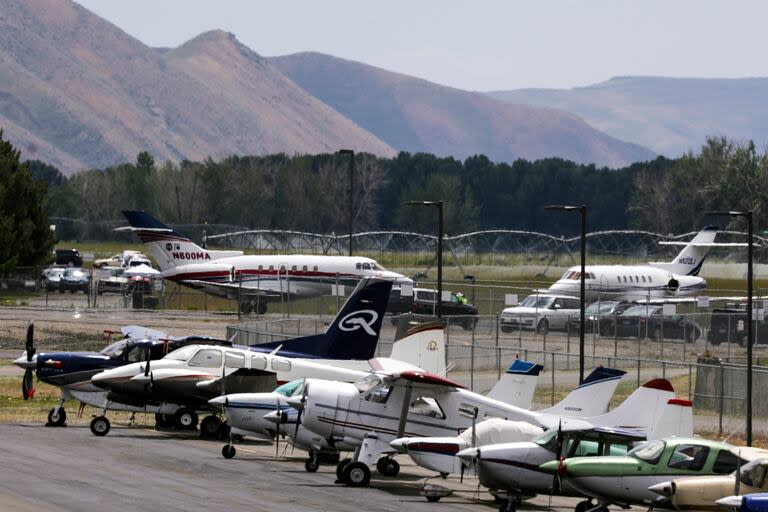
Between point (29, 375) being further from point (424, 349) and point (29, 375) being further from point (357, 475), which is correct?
point (357, 475)

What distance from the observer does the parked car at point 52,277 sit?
90875 mm

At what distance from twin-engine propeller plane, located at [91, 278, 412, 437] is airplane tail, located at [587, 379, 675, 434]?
6.99 metres

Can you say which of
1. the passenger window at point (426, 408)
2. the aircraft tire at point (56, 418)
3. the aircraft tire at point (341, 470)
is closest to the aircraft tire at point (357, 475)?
the aircraft tire at point (341, 470)

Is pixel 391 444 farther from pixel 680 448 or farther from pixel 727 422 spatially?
pixel 727 422

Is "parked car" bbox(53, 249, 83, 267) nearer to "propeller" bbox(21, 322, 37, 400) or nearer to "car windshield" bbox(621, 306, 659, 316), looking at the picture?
"car windshield" bbox(621, 306, 659, 316)

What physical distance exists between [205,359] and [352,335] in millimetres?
3664

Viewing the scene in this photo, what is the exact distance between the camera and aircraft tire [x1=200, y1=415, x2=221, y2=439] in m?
34.9

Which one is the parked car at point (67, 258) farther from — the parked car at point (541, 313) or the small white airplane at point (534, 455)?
the small white airplane at point (534, 455)

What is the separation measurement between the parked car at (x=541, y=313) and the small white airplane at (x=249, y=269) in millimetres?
10698

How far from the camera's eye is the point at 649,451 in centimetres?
2439

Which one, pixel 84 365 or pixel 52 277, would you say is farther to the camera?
pixel 52 277

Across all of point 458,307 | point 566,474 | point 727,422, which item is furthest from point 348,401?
point 458,307

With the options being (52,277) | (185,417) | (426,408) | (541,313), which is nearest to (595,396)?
(426,408)

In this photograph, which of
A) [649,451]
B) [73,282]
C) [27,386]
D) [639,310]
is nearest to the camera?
[649,451]
